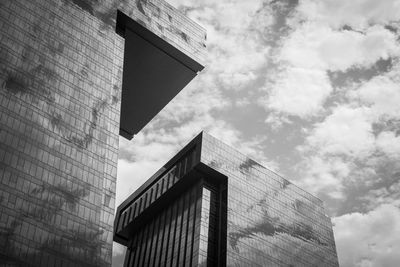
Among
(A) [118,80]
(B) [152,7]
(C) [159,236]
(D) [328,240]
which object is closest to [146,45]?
(B) [152,7]

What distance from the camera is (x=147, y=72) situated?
97.8 metres

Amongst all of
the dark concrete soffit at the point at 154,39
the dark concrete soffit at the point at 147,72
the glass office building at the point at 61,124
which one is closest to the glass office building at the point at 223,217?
the dark concrete soffit at the point at 147,72

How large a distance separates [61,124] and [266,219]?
58.5 meters

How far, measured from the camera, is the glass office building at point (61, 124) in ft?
177

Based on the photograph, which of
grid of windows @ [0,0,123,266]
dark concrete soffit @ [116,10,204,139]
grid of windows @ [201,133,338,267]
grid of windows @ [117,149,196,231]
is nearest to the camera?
grid of windows @ [0,0,123,266]

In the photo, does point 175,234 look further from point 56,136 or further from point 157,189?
point 56,136

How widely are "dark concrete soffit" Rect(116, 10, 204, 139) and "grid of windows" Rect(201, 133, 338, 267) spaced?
14.3m

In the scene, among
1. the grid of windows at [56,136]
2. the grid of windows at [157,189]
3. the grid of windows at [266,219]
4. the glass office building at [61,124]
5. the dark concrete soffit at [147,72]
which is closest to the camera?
the grid of windows at [56,136]

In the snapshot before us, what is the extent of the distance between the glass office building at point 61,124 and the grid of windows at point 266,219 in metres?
34.6

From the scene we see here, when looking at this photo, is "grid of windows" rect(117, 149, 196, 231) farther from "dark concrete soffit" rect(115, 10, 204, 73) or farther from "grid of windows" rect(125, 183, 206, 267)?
"dark concrete soffit" rect(115, 10, 204, 73)

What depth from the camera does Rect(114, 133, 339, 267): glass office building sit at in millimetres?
97500

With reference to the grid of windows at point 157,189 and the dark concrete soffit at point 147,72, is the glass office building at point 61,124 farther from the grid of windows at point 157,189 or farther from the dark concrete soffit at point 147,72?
the grid of windows at point 157,189

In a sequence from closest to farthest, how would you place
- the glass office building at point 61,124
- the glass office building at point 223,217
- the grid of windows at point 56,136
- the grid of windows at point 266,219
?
the grid of windows at point 56,136 → the glass office building at point 61,124 → the glass office building at point 223,217 → the grid of windows at point 266,219

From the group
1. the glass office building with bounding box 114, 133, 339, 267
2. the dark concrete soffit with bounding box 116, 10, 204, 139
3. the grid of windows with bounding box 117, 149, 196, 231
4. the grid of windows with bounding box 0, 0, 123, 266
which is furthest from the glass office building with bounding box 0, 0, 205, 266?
the glass office building with bounding box 114, 133, 339, 267
